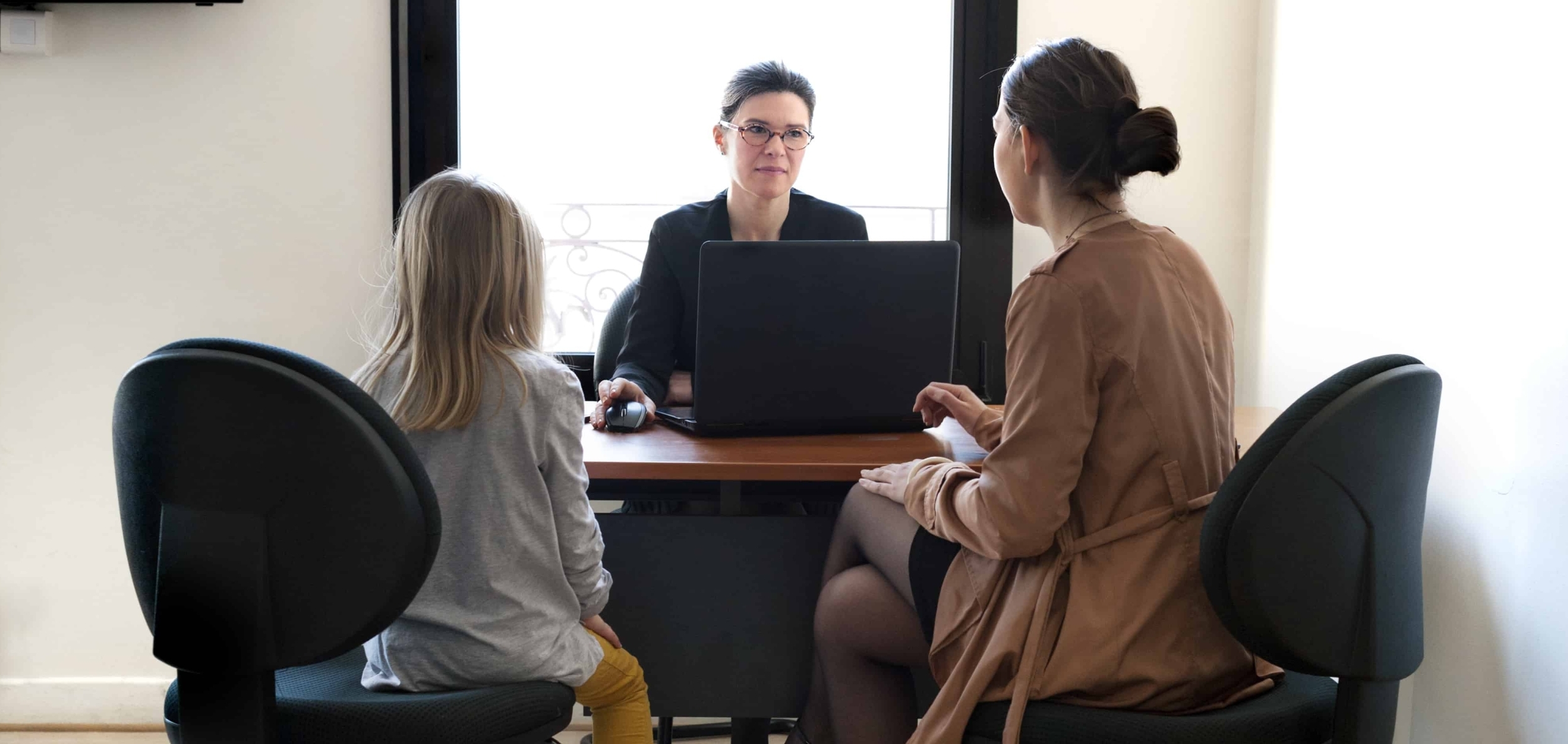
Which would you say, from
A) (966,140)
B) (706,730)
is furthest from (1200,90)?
(706,730)

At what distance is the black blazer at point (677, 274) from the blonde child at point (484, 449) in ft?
2.40

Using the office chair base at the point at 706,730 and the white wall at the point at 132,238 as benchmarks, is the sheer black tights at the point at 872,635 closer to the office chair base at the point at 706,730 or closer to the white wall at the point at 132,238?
the office chair base at the point at 706,730

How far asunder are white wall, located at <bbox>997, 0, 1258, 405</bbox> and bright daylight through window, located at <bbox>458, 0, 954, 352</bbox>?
0.32 m

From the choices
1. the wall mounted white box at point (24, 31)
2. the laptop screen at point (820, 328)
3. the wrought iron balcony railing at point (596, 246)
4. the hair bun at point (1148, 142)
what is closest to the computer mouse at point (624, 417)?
the laptop screen at point (820, 328)

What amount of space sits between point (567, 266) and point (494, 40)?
0.56m

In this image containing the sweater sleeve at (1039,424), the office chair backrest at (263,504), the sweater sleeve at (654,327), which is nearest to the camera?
the office chair backrest at (263,504)

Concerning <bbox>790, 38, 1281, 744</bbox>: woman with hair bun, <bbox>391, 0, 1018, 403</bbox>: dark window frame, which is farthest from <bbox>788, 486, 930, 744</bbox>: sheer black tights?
<bbox>391, 0, 1018, 403</bbox>: dark window frame

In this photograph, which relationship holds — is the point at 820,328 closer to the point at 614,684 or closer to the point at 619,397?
the point at 619,397

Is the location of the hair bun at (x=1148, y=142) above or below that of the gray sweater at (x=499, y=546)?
above

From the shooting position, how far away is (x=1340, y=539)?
3.45 ft

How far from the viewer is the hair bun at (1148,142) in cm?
122

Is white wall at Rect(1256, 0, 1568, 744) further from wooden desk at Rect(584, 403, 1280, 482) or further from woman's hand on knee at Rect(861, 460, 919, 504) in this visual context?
woman's hand on knee at Rect(861, 460, 919, 504)

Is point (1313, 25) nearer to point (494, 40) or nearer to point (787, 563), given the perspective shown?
point (787, 563)

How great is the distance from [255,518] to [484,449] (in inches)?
11.0
